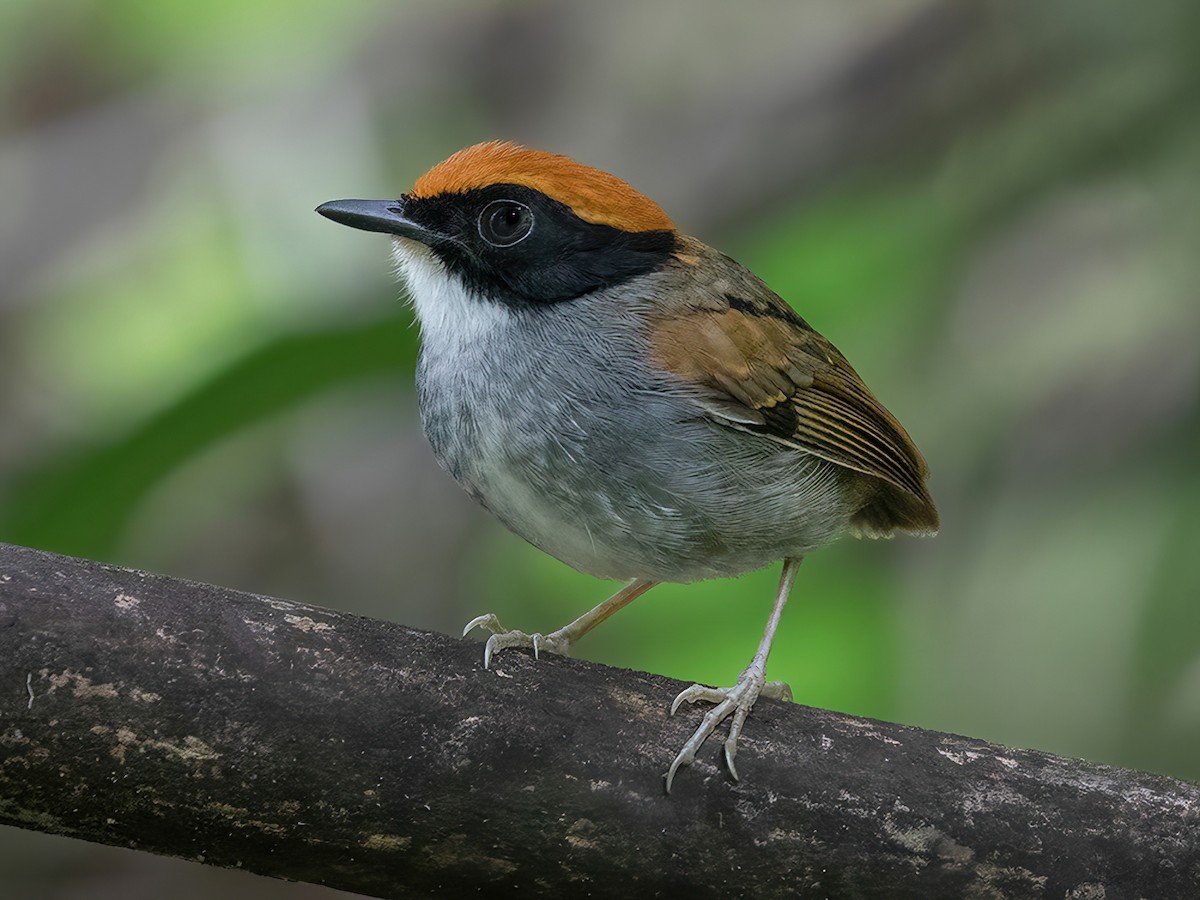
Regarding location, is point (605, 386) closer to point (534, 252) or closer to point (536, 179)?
point (534, 252)

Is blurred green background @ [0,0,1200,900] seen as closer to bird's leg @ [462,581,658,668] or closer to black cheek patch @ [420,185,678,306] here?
bird's leg @ [462,581,658,668]

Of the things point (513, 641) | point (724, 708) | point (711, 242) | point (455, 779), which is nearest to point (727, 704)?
point (724, 708)

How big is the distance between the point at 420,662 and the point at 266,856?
1.45ft

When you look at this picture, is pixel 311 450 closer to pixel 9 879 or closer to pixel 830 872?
pixel 9 879

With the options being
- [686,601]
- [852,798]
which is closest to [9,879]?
[686,601]

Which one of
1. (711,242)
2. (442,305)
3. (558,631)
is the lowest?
(558,631)

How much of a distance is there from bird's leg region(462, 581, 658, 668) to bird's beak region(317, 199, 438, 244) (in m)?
0.88

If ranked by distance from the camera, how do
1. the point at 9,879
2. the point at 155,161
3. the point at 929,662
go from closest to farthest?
the point at 929,662 → the point at 9,879 → the point at 155,161

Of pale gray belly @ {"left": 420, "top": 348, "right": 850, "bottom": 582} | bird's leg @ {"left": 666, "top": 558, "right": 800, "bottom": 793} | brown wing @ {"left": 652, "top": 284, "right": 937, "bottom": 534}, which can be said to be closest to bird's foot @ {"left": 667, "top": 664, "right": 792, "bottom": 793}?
bird's leg @ {"left": 666, "top": 558, "right": 800, "bottom": 793}

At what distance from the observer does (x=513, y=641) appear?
9.59 feet

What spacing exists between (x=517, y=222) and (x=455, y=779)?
1265mm

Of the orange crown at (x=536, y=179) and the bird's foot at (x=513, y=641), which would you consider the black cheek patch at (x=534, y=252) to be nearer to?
the orange crown at (x=536, y=179)

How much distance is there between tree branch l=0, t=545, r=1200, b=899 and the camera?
7.80 feet

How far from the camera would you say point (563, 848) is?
8.14 feet
